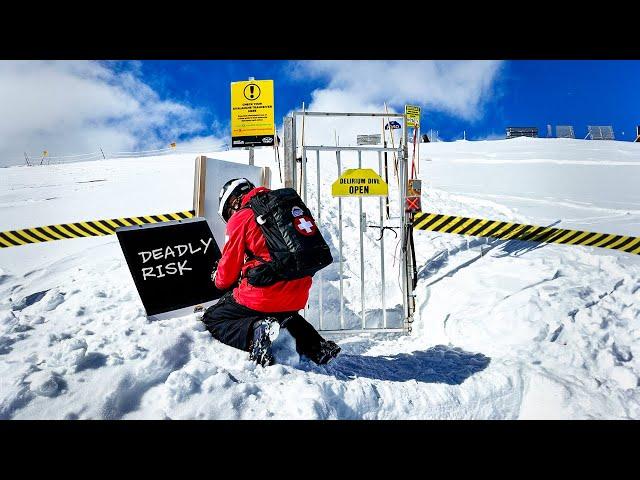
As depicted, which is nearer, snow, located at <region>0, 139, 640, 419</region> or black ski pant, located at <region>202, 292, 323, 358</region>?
snow, located at <region>0, 139, 640, 419</region>

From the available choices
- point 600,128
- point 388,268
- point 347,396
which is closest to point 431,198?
point 388,268

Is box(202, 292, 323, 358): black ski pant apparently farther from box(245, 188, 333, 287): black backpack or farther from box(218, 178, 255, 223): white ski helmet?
box(218, 178, 255, 223): white ski helmet

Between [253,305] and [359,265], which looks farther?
[359,265]

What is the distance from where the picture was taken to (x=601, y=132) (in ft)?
88.6

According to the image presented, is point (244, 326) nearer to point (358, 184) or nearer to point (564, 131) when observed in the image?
point (358, 184)

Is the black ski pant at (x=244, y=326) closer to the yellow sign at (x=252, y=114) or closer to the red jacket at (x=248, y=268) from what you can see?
the red jacket at (x=248, y=268)

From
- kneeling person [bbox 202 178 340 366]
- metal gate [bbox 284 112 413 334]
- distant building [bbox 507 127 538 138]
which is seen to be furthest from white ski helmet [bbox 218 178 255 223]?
distant building [bbox 507 127 538 138]

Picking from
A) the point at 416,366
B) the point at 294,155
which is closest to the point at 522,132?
the point at 294,155

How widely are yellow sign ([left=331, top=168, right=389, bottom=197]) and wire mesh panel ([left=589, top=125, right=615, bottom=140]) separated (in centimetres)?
2533

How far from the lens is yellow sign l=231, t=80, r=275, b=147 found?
600cm

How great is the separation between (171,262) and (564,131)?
2835 centimetres

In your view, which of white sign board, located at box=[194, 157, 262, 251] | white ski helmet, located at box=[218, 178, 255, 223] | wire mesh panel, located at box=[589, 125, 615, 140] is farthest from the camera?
wire mesh panel, located at box=[589, 125, 615, 140]

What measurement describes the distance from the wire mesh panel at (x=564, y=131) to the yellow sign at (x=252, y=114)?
84.6ft

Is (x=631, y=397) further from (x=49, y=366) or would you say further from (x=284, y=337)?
(x=49, y=366)
